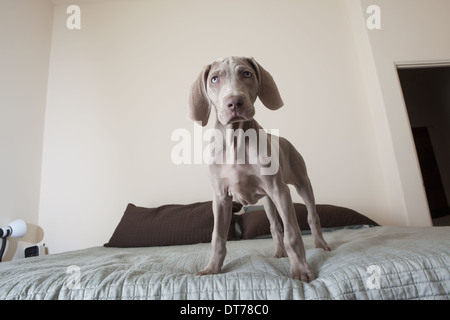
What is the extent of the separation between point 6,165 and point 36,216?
2.46 ft

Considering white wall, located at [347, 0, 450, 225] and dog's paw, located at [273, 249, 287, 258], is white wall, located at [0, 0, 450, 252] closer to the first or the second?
white wall, located at [347, 0, 450, 225]

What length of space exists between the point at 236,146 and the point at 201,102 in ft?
0.83

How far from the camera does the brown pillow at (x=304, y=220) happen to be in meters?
2.17

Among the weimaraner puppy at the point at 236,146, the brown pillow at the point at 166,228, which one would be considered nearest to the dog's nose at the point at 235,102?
the weimaraner puppy at the point at 236,146

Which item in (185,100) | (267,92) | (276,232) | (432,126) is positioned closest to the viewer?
(267,92)

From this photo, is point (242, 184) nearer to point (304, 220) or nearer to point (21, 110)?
point (304, 220)

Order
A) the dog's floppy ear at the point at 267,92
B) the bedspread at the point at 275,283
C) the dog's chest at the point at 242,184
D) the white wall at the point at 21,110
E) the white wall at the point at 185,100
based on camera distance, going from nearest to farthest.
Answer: the bedspread at the point at 275,283 → the dog's chest at the point at 242,184 → the dog's floppy ear at the point at 267,92 → the white wall at the point at 21,110 → the white wall at the point at 185,100

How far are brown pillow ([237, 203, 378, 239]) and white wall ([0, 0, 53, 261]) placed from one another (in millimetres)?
2535

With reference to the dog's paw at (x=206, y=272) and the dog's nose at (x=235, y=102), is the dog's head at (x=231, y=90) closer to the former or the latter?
the dog's nose at (x=235, y=102)

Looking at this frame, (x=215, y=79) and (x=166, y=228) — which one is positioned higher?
(x=215, y=79)

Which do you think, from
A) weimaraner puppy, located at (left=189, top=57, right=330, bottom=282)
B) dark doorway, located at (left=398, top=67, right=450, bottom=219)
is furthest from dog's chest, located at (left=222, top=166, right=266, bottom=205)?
dark doorway, located at (left=398, top=67, right=450, bottom=219)

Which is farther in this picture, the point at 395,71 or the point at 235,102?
the point at 395,71

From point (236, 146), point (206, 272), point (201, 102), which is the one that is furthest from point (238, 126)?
point (206, 272)

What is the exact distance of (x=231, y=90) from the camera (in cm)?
88
